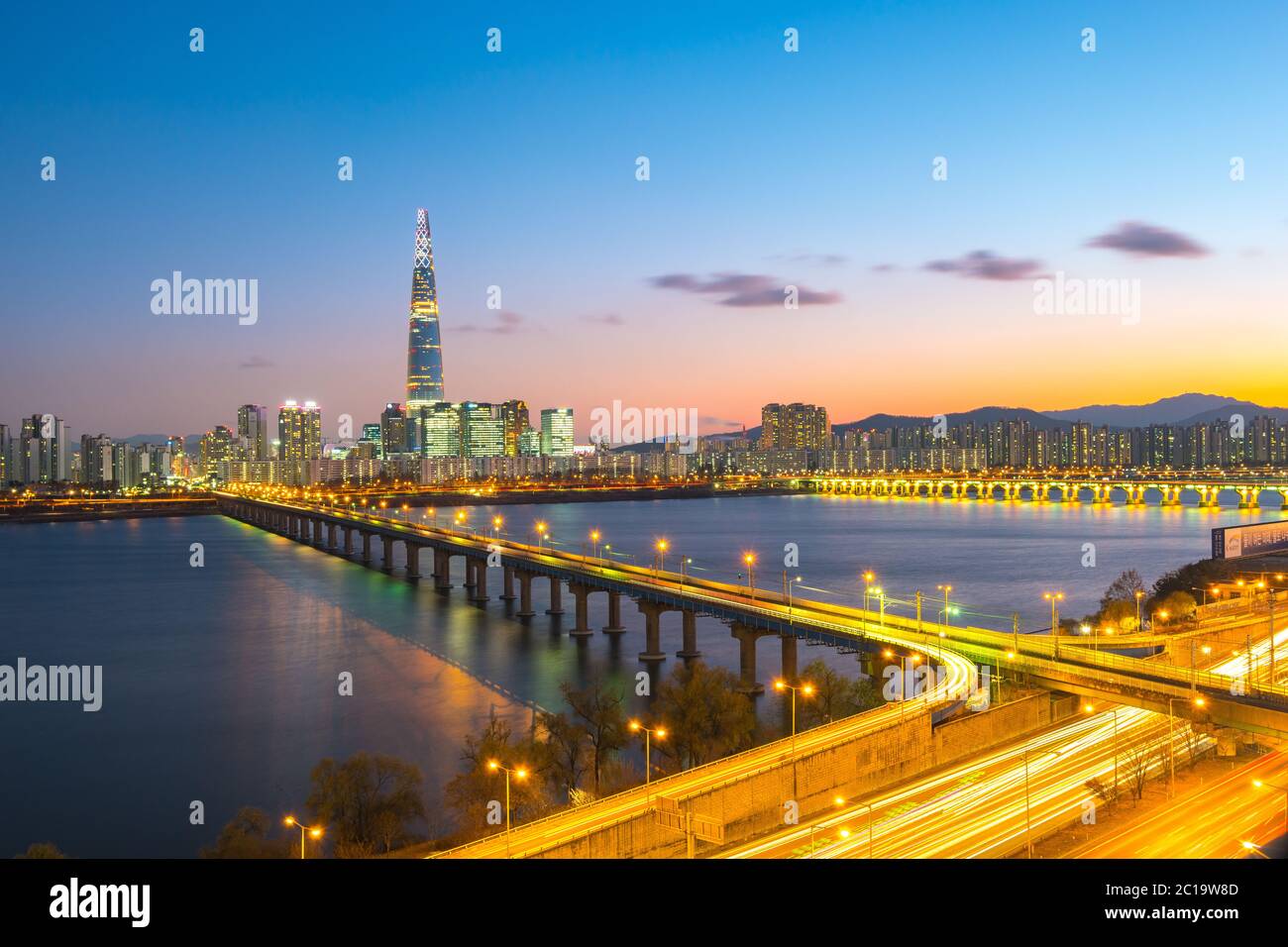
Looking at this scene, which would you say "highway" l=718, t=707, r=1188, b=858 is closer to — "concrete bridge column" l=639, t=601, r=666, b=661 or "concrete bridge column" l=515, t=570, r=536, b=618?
"concrete bridge column" l=639, t=601, r=666, b=661

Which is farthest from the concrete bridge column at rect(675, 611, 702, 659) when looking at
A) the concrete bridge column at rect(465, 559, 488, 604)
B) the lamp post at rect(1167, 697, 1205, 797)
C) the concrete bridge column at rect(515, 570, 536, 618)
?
the concrete bridge column at rect(465, 559, 488, 604)

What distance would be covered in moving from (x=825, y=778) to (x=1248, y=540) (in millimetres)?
30269

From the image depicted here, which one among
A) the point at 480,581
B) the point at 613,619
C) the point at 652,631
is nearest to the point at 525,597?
the point at 613,619

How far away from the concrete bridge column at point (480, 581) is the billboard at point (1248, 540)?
87.1 feet

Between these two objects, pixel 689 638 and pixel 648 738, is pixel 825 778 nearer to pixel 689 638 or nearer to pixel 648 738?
pixel 648 738

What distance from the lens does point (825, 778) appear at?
1288cm

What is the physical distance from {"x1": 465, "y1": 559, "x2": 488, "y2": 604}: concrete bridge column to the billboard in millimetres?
26561

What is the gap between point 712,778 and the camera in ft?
40.3

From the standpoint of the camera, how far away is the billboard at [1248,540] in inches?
1389
